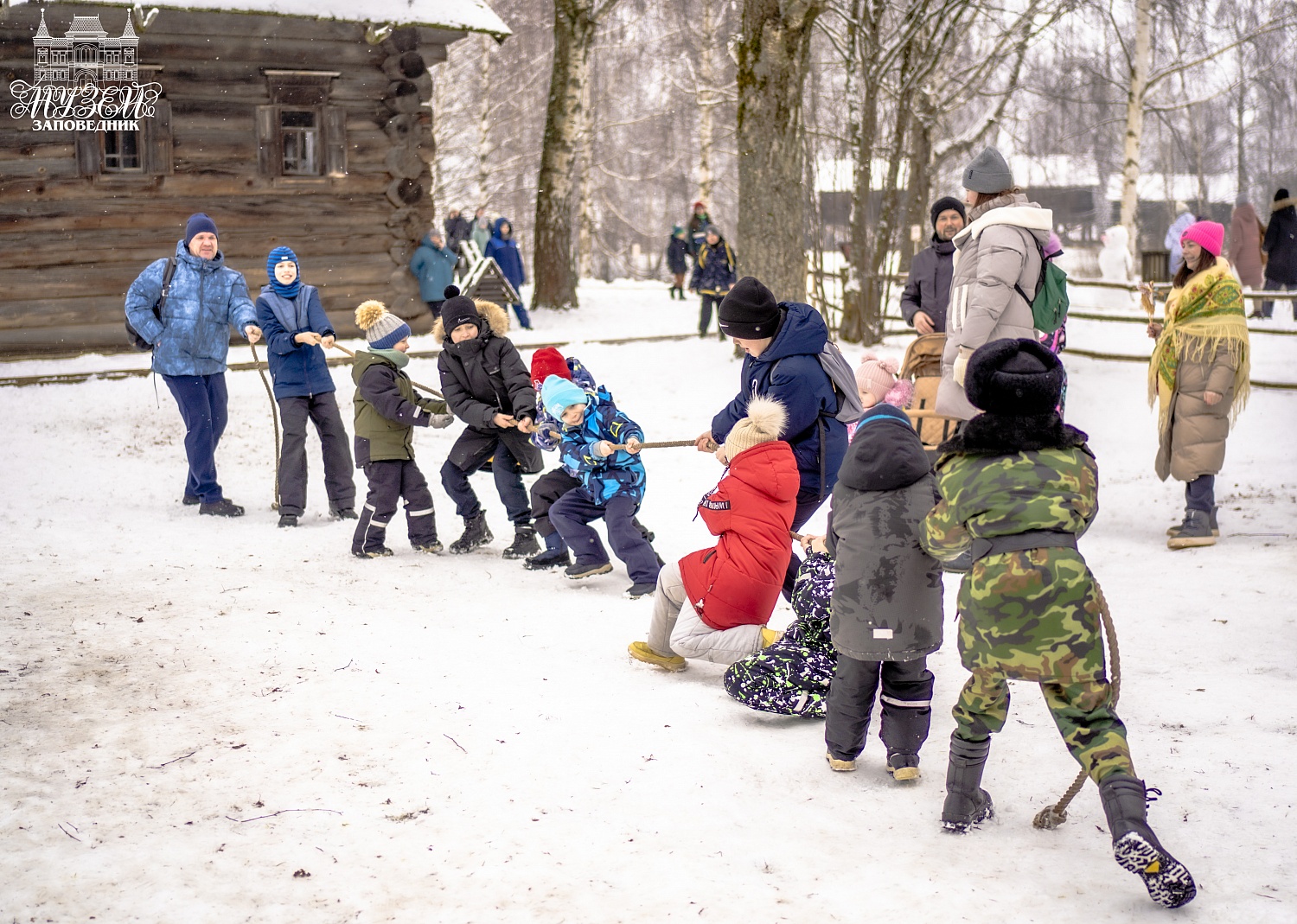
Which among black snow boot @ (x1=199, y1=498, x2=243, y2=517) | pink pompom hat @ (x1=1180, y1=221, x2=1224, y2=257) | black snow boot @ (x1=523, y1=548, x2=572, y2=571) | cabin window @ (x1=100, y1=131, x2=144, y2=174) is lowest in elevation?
black snow boot @ (x1=523, y1=548, x2=572, y2=571)

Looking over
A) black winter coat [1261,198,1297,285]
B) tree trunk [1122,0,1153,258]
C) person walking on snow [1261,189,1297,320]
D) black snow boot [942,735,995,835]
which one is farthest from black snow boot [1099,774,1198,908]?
tree trunk [1122,0,1153,258]

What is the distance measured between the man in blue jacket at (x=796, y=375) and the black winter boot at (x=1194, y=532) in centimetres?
311

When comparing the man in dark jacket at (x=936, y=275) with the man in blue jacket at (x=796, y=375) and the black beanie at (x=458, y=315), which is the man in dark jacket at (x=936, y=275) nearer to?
the man in blue jacket at (x=796, y=375)

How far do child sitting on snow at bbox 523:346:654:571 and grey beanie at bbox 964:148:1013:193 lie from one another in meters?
2.20

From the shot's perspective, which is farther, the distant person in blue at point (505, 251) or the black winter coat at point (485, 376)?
the distant person in blue at point (505, 251)

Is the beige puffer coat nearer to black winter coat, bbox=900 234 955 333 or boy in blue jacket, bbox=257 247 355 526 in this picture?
black winter coat, bbox=900 234 955 333

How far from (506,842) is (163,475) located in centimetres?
652

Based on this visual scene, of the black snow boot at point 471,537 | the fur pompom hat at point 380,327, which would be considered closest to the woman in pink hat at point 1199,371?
the black snow boot at point 471,537

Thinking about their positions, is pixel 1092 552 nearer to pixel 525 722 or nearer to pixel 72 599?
pixel 525 722

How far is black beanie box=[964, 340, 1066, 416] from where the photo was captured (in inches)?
133

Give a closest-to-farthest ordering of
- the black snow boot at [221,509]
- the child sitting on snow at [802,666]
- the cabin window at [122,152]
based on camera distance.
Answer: the child sitting on snow at [802,666], the black snow boot at [221,509], the cabin window at [122,152]

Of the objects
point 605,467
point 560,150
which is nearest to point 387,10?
point 560,150

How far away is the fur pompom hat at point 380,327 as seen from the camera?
7.33m

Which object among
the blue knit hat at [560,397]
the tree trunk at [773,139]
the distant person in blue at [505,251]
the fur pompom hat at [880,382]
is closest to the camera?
the fur pompom hat at [880,382]
